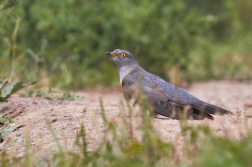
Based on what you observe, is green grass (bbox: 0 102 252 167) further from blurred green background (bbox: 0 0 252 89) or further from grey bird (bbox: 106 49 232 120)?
blurred green background (bbox: 0 0 252 89)

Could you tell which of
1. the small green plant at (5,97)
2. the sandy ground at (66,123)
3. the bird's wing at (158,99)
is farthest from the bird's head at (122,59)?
the small green plant at (5,97)

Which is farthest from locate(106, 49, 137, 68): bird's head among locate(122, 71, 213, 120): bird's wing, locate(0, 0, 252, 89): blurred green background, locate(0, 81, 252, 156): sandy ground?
A: locate(0, 0, 252, 89): blurred green background

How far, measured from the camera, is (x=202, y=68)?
1352cm

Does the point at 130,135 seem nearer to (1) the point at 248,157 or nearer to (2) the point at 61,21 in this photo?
(1) the point at 248,157

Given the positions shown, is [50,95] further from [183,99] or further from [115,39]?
[115,39]

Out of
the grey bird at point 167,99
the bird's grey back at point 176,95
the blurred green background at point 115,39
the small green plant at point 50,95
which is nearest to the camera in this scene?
the grey bird at point 167,99

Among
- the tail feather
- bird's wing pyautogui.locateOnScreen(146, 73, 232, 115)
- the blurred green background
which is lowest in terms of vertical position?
the tail feather

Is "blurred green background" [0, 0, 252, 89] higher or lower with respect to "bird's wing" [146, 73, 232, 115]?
higher

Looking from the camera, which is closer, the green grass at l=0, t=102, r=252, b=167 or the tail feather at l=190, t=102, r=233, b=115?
the green grass at l=0, t=102, r=252, b=167

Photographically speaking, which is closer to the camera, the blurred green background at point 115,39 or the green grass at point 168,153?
the green grass at point 168,153

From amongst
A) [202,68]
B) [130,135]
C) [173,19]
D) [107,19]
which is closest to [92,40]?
[107,19]

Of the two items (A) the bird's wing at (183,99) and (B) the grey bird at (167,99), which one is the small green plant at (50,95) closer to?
(B) the grey bird at (167,99)

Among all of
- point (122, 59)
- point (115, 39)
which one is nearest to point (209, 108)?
point (122, 59)

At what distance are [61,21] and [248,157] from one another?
8331 millimetres
